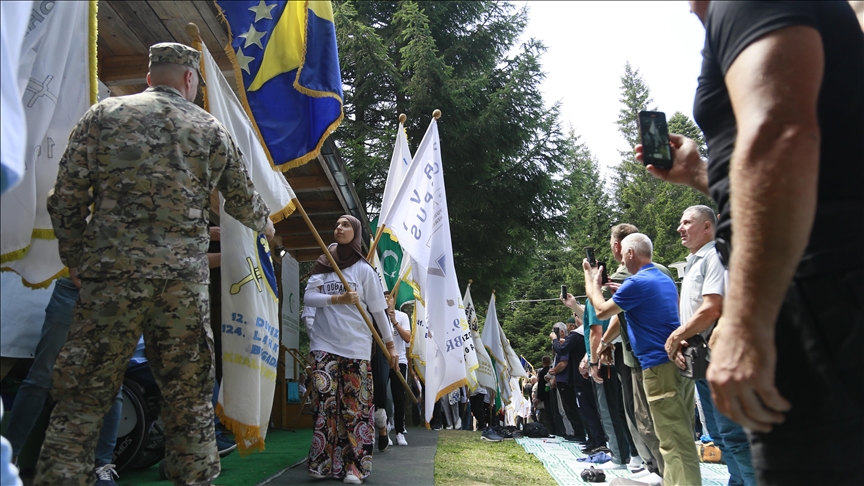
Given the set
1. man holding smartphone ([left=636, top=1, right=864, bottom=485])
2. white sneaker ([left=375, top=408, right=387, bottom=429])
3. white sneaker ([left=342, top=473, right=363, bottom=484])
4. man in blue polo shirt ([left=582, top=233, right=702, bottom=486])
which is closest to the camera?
man holding smartphone ([left=636, top=1, right=864, bottom=485])

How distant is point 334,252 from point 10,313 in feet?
9.10

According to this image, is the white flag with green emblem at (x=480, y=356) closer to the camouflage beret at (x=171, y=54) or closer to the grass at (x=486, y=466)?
the grass at (x=486, y=466)

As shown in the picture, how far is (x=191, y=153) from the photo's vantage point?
10.5 feet

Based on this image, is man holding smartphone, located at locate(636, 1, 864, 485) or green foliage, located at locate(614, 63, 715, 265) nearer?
man holding smartphone, located at locate(636, 1, 864, 485)

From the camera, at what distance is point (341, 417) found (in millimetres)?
5645

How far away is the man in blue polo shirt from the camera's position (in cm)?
460

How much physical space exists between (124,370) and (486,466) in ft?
16.5

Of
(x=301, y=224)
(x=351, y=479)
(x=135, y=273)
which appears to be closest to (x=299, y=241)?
(x=301, y=224)

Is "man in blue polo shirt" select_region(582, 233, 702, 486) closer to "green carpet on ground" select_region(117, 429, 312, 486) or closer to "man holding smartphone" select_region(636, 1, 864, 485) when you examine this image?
"green carpet on ground" select_region(117, 429, 312, 486)

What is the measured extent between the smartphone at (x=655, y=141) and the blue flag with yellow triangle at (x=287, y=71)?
289 centimetres

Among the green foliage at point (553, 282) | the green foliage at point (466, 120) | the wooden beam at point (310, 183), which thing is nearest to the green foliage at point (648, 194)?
the green foliage at point (553, 282)

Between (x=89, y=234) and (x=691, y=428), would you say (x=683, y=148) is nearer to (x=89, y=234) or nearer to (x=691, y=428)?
(x=89, y=234)

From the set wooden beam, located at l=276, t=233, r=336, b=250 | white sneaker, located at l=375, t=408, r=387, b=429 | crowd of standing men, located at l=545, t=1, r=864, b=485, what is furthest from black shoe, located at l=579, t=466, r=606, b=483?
wooden beam, located at l=276, t=233, r=336, b=250

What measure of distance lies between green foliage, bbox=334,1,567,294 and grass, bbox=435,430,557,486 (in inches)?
322
